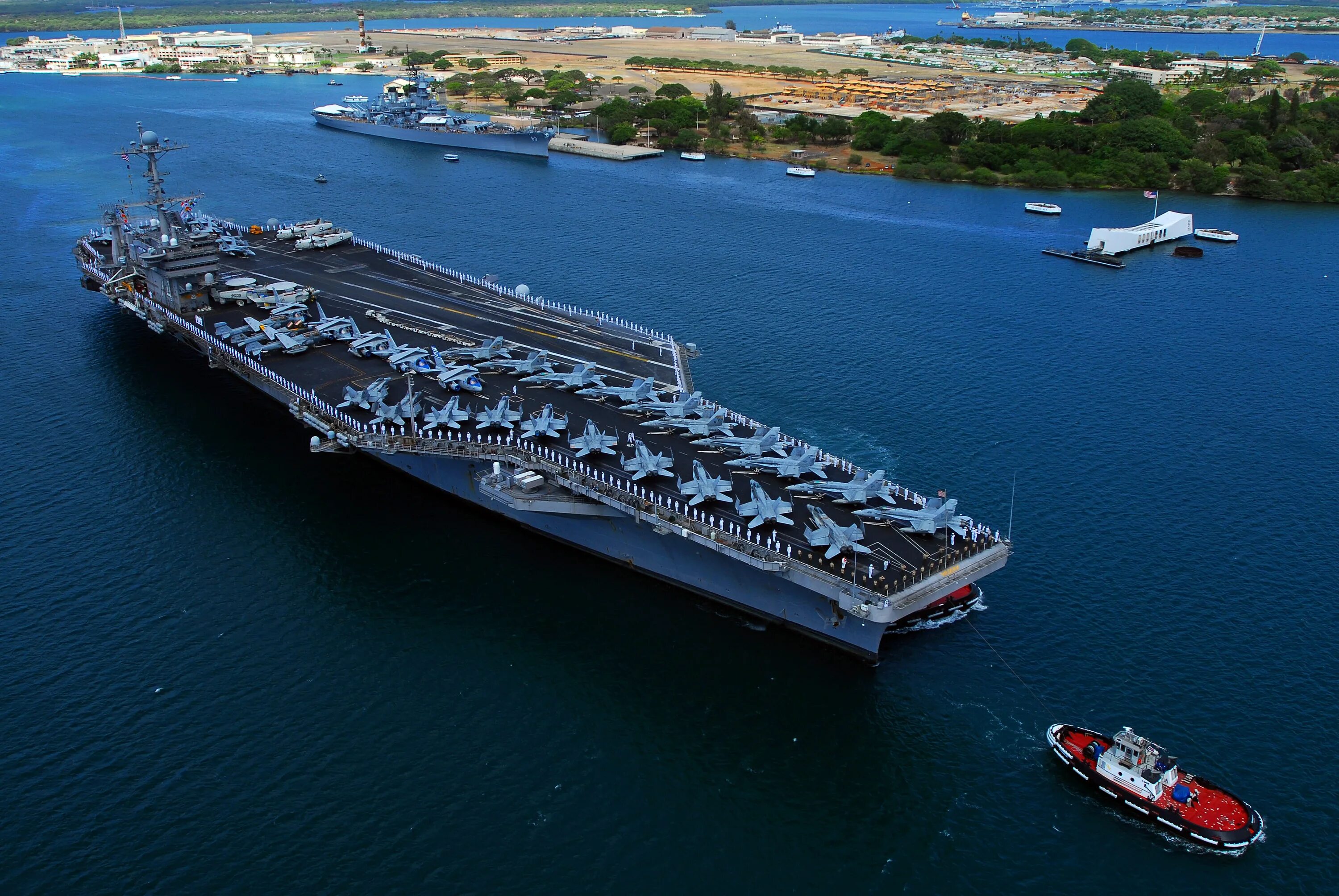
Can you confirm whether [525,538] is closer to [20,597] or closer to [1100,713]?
[20,597]

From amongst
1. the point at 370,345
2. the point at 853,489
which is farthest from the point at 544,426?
→ the point at 370,345

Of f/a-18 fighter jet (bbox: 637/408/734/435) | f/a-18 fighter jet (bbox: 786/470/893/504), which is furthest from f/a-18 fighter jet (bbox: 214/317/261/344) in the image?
f/a-18 fighter jet (bbox: 786/470/893/504)

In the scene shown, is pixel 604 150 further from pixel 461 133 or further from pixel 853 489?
pixel 853 489

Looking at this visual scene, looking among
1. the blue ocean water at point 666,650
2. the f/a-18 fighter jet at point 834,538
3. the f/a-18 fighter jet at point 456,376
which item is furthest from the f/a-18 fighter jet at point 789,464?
the f/a-18 fighter jet at point 456,376

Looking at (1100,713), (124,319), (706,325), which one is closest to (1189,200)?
(706,325)

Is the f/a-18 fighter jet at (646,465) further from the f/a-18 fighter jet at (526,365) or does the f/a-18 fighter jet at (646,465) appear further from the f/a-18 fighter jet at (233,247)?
the f/a-18 fighter jet at (233,247)

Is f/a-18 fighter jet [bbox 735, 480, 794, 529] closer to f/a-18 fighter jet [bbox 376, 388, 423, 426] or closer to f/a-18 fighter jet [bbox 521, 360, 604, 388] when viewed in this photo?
f/a-18 fighter jet [bbox 521, 360, 604, 388]
